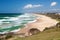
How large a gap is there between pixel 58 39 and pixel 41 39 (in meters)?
1.44

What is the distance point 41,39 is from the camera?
1173 cm

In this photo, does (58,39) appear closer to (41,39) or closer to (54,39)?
(54,39)

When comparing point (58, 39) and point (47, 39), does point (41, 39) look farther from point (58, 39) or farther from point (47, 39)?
point (58, 39)

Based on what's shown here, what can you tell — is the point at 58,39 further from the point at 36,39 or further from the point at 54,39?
the point at 36,39

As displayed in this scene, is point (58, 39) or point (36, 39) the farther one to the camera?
point (36, 39)

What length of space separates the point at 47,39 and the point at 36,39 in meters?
1.00

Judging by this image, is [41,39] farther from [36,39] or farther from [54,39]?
[54,39]

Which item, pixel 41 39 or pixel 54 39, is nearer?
pixel 54 39

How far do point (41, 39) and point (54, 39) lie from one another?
4.03 feet

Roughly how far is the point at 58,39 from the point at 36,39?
6.18 ft

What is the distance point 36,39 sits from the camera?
12.0 meters

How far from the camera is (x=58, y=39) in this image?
1077 centimetres

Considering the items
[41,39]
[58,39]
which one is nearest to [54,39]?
[58,39]

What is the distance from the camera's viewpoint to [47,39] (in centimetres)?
1134
